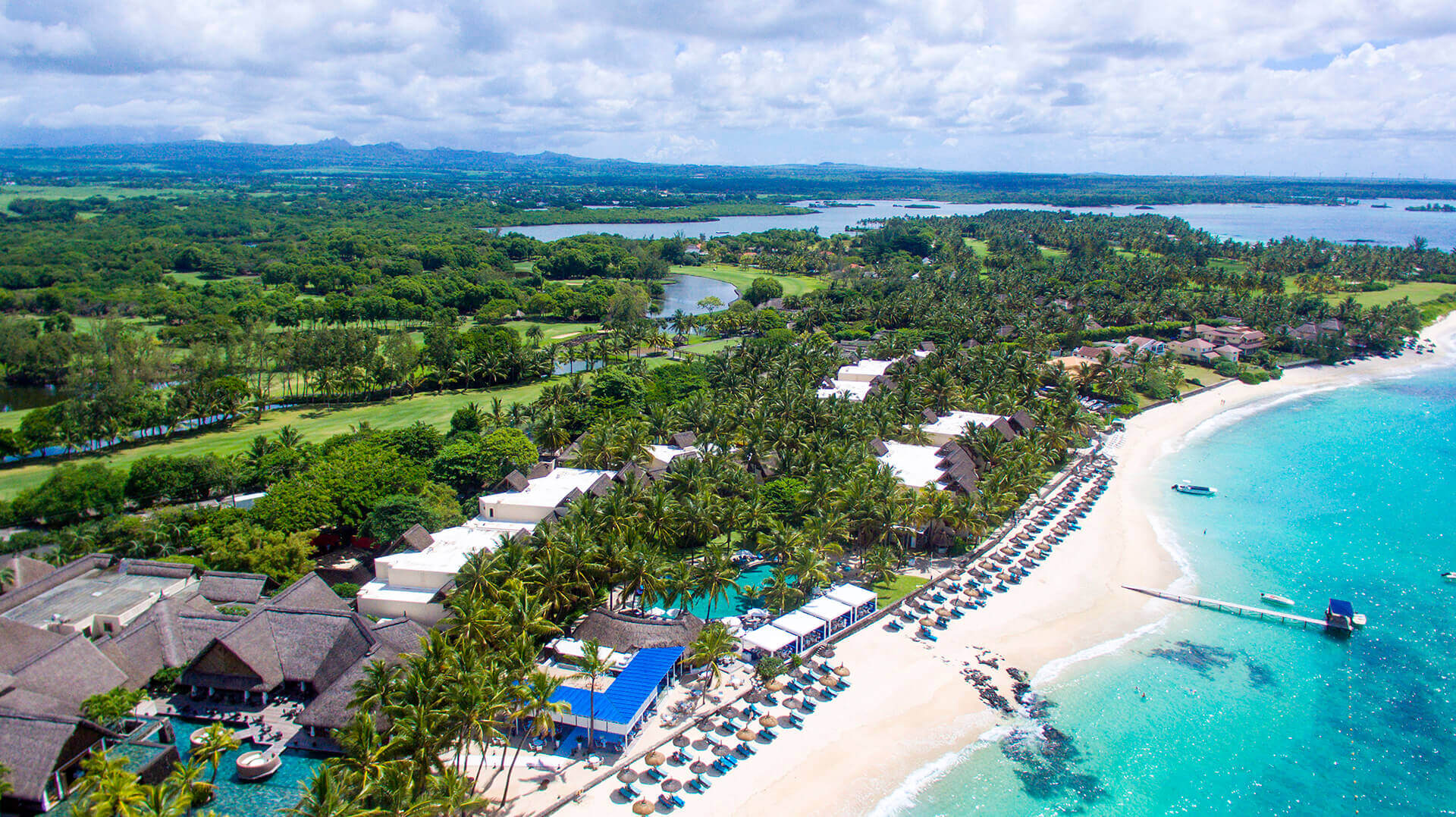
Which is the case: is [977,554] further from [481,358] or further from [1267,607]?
[481,358]

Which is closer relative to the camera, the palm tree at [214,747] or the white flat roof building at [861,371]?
the palm tree at [214,747]

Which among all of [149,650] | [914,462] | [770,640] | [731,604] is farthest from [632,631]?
[914,462]

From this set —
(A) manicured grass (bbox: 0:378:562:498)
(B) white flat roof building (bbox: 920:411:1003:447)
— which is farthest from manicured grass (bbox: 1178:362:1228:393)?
Answer: (A) manicured grass (bbox: 0:378:562:498)

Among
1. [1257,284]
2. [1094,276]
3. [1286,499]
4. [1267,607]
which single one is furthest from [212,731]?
[1257,284]

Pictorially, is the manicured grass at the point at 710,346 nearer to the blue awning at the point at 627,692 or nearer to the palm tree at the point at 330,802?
the blue awning at the point at 627,692

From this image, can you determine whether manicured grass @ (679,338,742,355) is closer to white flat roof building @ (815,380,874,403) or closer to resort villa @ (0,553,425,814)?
white flat roof building @ (815,380,874,403)

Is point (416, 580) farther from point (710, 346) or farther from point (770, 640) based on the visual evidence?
point (710, 346)

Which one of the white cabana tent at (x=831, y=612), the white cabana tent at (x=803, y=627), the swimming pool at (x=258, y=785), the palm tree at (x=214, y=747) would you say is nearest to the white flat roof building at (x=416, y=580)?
the swimming pool at (x=258, y=785)
